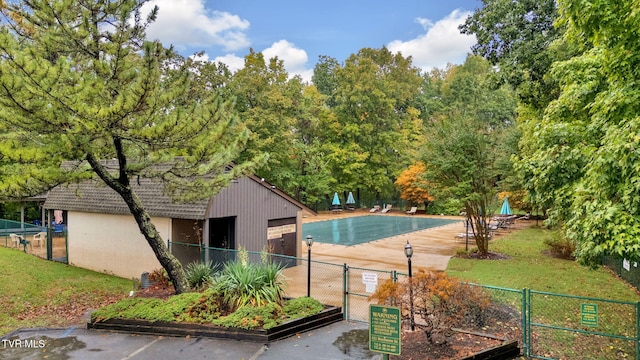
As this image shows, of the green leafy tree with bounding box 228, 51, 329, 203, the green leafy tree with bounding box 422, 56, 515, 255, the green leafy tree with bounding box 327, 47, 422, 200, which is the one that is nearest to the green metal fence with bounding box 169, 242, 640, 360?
the green leafy tree with bounding box 422, 56, 515, 255

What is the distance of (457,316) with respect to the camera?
6801mm

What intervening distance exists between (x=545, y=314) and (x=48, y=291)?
1351cm

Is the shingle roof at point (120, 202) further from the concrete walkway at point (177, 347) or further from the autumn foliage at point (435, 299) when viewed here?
the autumn foliage at point (435, 299)

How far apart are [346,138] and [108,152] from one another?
34.6 metres

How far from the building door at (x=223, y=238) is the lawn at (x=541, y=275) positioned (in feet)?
24.8

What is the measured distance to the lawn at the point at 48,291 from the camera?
1002 centimetres

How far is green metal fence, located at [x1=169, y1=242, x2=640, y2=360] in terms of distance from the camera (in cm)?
709

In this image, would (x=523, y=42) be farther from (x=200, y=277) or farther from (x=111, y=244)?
(x=111, y=244)

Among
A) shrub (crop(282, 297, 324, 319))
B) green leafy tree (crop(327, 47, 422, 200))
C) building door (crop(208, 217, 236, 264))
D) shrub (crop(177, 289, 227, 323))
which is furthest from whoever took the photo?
green leafy tree (crop(327, 47, 422, 200))

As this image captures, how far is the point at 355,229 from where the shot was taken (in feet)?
94.8

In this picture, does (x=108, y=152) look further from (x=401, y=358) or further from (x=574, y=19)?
(x=574, y=19)

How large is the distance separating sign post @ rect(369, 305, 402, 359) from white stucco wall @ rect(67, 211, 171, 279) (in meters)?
9.62

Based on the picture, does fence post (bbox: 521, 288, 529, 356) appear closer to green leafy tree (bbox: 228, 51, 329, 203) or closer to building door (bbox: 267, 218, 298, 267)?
building door (bbox: 267, 218, 298, 267)

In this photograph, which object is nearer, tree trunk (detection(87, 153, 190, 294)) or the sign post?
the sign post
